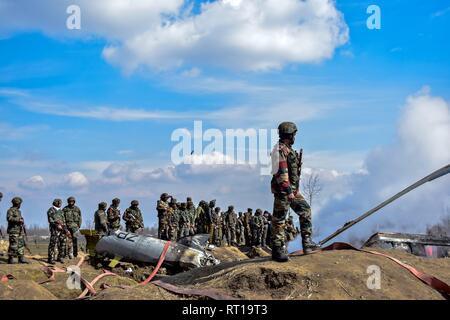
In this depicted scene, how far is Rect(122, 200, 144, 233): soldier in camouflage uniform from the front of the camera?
18734 millimetres

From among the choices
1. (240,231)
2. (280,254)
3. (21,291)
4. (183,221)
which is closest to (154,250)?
(21,291)

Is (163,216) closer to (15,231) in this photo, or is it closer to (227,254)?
(227,254)

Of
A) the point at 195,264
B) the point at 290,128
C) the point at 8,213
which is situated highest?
the point at 290,128

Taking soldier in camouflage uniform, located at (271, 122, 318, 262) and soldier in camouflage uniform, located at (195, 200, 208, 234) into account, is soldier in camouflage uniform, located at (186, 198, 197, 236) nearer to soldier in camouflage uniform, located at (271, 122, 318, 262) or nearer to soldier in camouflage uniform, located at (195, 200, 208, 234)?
soldier in camouflage uniform, located at (195, 200, 208, 234)

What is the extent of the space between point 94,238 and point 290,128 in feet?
38.8

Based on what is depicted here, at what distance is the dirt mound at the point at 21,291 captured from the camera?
26.1 ft

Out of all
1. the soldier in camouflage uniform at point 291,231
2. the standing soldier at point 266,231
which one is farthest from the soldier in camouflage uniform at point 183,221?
the standing soldier at point 266,231

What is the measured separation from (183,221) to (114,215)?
5259 millimetres

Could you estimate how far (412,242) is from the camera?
12.0 metres

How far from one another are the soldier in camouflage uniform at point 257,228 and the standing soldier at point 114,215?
11476mm

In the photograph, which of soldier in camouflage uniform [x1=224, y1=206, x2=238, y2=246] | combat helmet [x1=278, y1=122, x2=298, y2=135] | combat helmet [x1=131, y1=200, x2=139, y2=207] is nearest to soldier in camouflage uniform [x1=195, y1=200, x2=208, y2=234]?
soldier in camouflage uniform [x1=224, y1=206, x2=238, y2=246]
